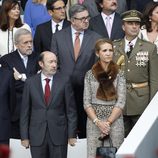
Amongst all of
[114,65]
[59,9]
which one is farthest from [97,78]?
[59,9]

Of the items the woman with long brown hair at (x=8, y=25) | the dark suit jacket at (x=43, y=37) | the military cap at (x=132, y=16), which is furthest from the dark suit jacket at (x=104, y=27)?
the woman with long brown hair at (x=8, y=25)

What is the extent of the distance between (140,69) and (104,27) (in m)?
1.39

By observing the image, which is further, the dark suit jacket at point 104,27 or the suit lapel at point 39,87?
the dark suit jacket at point 104,27

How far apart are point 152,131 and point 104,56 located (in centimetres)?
110

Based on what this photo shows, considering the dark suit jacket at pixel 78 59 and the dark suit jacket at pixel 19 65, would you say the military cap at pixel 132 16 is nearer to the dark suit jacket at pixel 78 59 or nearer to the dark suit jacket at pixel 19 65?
the dark suit jacket at pixel 78 59

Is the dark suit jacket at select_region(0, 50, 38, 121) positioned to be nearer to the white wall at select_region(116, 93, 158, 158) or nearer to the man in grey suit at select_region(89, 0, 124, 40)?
the man in grey suit at select_region(89, 0, 124, 40)

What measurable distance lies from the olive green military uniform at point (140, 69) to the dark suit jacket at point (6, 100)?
1390 mm

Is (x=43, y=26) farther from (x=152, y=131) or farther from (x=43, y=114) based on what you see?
(x=152, y=131)

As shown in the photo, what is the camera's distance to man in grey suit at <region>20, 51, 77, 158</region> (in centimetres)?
698

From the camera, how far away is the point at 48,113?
6965 millimetres

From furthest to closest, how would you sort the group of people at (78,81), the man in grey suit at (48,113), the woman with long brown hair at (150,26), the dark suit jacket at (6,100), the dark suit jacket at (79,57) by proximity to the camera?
the woman with long brown hair at (150,26), the dark suit jacket at (79,57), the dark suit jacket at (6,100), the man in grey suit at (48,113), the group of people at (78,81)

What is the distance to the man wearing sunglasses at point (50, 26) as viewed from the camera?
27.7 feet

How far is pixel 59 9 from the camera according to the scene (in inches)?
334

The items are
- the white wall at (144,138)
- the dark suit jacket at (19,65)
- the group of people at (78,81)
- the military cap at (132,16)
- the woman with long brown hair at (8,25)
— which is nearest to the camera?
the white wall at (144,138)
